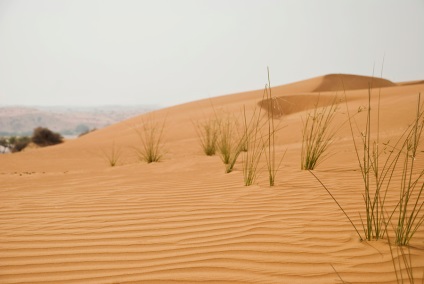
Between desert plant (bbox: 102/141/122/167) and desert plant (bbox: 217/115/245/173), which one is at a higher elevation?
desert plant (bbox: 217/115/245/173)

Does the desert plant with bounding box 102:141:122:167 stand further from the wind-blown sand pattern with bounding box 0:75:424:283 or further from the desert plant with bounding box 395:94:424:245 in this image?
the desert plant with bounding box 395:94:424:245

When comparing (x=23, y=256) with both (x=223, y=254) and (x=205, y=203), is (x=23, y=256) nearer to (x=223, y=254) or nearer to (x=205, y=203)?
(x=223, y=254)

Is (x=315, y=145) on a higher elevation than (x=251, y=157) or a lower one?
higher

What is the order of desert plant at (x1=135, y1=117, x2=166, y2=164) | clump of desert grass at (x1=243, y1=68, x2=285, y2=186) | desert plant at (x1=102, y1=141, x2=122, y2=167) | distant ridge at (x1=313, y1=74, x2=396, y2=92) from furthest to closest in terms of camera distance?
distant ridge at (x1=313, y1=74, x2=396, y2=92) → desert plant at (x1=102, y1=141, x2=122, y2=167) → desert plant at (x1=135, y1=117, x2=166, y2=164) → clump of desert grass at (x1=243, y1=68, x2=285, y2=186)

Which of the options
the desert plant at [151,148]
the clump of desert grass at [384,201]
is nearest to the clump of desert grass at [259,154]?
the clump of desert grass at [384,201]

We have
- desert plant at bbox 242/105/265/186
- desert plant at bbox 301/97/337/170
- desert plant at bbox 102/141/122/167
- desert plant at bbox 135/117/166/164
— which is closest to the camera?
desert plant at bbox 242/105/265/186

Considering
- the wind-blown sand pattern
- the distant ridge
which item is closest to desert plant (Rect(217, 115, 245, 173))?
the wind-blown sand pattern

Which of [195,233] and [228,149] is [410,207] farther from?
[228,149]

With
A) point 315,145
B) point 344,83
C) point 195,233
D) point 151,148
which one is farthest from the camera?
point 344,83

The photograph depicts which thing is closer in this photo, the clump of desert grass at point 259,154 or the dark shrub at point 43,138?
the clump of desert grass at point 259,154

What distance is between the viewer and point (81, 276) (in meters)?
1.65

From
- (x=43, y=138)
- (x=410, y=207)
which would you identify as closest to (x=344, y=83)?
(x=43, y=138)

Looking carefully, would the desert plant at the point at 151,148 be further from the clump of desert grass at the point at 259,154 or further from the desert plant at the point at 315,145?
the desert plant at the point at 315,145

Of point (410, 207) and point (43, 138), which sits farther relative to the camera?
point (43, 138)
